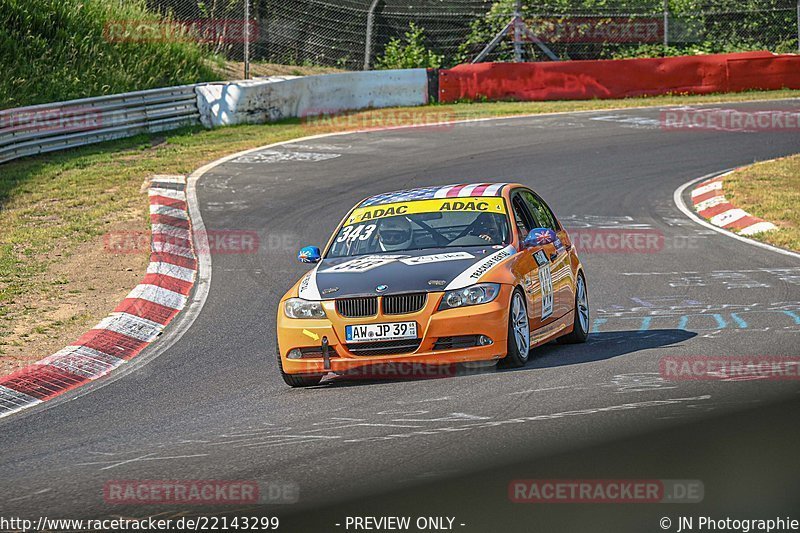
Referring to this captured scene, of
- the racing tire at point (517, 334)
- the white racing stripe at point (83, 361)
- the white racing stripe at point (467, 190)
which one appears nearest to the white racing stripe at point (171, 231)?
the white racing stripe at point (83, 361)

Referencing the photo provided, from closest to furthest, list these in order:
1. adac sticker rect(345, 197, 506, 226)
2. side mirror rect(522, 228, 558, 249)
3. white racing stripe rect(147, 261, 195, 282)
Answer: side mirror rect(522, 228, 558, 249) → adac sticker rect(345, 197, 506, 226) → white racing stripe rect(147, 261, 195, 282)

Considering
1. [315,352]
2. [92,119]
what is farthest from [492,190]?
[92,119]

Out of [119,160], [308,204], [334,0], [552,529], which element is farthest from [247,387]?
[334,0]

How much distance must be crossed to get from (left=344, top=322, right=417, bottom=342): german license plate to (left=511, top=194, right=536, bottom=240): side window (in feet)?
5.61

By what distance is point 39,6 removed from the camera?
91.8 ft

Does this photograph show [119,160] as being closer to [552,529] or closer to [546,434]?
[546,434]

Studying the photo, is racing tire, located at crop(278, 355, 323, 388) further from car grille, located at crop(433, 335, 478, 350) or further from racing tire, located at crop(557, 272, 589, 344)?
racing tire, located at crop(557, 272, 589, 344)

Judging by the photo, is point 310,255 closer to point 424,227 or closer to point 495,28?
point 424,227

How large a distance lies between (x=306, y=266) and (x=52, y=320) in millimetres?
3413

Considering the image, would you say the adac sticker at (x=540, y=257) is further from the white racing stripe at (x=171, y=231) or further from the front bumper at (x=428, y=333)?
the white racing stripe at (x=171, y=231)

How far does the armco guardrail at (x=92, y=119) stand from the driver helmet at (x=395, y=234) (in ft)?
43.5

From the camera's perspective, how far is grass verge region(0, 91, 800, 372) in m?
11.8

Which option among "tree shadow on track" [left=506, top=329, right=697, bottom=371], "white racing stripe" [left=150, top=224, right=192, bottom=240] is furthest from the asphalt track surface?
"white racing stripe" [left=150, top=224, right=192, bottom=240]

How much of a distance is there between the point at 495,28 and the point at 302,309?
24.6m
